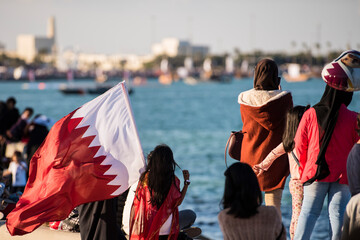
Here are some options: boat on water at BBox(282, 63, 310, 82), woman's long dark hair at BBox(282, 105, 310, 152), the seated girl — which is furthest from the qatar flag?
boat on water at BBox(282, 63, 310, 82)

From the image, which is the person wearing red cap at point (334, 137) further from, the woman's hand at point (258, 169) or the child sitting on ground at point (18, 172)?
the child sitting on ground at point (18, 172)

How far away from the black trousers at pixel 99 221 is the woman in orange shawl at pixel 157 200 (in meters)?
0.21

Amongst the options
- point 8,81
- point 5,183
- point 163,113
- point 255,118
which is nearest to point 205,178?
point 5,183

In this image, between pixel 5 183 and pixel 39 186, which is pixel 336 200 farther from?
pixel 5 183

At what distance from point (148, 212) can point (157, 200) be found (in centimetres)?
13

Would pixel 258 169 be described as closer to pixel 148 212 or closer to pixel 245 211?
pixel 148 212

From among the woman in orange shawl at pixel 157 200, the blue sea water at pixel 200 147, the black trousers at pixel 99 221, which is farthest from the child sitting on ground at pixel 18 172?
the woman in orange shawl at pixel 157 200

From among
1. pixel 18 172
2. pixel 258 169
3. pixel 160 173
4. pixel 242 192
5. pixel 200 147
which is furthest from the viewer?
pixel 200 147

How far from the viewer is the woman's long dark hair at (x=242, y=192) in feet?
11.5

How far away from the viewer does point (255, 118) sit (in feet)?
17.3

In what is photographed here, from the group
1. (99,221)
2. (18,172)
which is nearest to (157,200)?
(99,221)

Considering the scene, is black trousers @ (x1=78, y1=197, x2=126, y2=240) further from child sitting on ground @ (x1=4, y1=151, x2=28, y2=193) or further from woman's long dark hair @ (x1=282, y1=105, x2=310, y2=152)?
child sitting on ground @ (x1=4, y1=151, x2=28, y2=193)

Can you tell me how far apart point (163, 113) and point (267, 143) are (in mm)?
65202

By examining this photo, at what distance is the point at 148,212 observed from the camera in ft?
15.7
